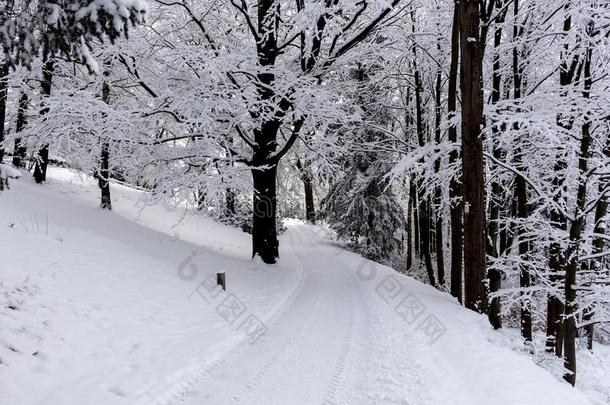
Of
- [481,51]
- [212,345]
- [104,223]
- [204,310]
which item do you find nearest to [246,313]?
[204,310]

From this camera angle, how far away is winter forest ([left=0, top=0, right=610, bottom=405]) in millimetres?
5273

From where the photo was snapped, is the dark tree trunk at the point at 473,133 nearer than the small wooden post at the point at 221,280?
Yes

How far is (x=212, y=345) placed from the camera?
681 centimetres

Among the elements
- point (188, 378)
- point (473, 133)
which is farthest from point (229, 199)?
point (188, 378)

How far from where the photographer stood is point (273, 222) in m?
14.5

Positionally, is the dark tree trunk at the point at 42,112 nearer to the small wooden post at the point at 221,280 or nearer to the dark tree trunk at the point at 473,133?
the small wooden post at the point at 221,280

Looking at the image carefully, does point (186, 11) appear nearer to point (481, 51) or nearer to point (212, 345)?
point (481, 51)

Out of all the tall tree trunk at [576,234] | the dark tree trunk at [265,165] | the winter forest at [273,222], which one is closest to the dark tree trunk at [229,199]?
the dark tree trunk at [265,165]

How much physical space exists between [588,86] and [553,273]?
393cm

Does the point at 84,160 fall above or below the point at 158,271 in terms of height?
above

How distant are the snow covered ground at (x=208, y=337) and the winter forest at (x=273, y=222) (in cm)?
4

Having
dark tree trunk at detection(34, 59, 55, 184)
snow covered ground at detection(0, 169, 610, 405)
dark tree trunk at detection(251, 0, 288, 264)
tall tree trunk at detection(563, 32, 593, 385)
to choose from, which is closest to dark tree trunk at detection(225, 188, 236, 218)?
dark tree trunk at detection(251, 0, 288, 264)

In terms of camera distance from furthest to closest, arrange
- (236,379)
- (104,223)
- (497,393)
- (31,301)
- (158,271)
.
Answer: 1. (104,223)
2. (158,271)
3. (31,301)
4. (236,379)
5. (497,393)

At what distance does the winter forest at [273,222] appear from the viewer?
527 cm
